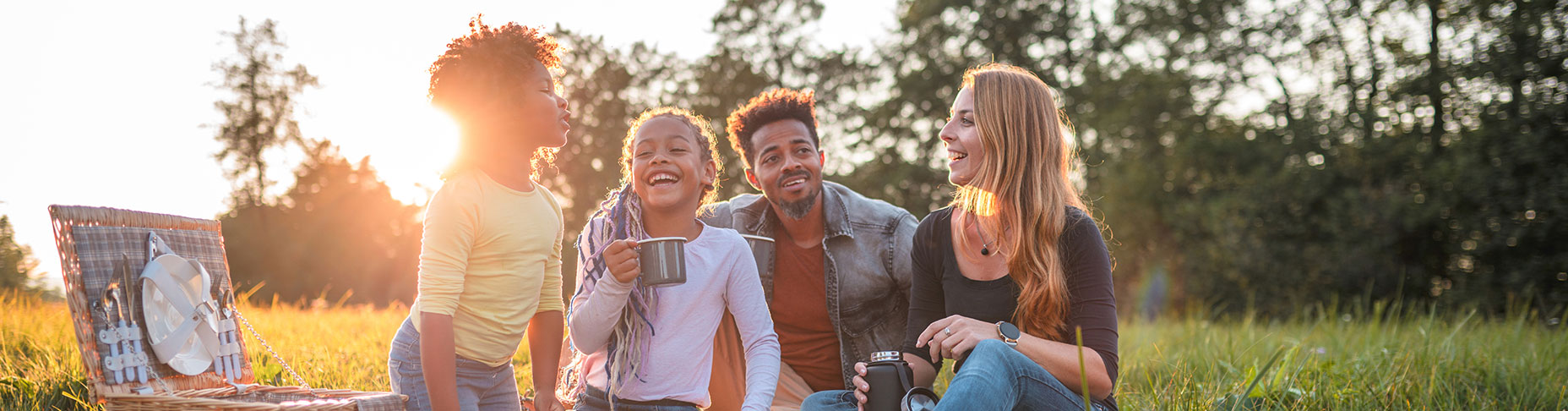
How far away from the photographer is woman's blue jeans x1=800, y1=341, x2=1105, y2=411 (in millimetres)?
2227

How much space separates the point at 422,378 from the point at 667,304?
78 centimetres

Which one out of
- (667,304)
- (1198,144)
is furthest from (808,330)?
(1198,144)

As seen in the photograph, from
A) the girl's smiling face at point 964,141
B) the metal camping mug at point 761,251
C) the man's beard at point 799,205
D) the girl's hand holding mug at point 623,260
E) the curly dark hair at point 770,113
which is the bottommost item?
the metal camping mug at point 761,251

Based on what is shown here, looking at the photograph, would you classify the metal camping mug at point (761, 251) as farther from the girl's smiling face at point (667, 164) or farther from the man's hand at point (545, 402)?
the man's hand at point (545, 402)

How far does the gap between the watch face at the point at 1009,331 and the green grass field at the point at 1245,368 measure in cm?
71

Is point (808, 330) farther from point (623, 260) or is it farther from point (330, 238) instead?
point (330, 238)

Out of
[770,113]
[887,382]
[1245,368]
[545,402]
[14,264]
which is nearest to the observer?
[887,382]

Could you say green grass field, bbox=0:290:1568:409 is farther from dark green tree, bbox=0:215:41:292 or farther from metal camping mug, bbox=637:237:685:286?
dark green tree, bbox=0:215:41:292

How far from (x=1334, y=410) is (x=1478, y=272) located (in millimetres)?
10949

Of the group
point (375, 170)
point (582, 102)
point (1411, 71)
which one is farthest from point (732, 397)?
point (375, 170)

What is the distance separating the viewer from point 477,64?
259 centimetres

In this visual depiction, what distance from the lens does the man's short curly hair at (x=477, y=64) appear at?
258cm

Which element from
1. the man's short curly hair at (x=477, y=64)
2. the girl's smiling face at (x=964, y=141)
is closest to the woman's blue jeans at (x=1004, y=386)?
the girl's smiling face at (x=964, y=141)

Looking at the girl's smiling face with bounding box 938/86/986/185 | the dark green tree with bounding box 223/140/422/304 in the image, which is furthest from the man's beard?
the dark green tree with bounding box 223/140/422/304
